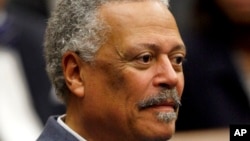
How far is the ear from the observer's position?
4328 millimetres

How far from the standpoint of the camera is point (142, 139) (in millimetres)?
4215

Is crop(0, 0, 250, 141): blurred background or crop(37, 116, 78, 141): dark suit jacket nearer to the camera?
crop(37, 116, 78, 141): dark suit jacket

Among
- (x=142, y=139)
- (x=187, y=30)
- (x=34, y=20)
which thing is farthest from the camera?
(x=34, y=20)

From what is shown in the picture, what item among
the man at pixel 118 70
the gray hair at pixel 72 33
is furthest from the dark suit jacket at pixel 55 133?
the gray hair at pixel 72 33

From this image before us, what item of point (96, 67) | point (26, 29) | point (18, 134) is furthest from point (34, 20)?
point (96, 67)

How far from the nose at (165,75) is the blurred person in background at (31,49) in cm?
162

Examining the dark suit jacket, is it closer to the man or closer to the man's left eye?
the man

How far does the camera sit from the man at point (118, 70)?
13.9ft

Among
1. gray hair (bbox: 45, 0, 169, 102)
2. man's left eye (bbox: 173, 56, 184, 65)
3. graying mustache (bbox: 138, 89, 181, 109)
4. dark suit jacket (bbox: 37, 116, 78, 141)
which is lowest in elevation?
dark suit jacket (bbox: 37, 116, 78, 141)

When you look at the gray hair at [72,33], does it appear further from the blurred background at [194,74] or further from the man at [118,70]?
the blurred background at [194,74]

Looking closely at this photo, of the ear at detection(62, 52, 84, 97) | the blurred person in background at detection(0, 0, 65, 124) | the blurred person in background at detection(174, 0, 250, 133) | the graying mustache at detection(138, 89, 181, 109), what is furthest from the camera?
the blurred person in background at detection(0, 0, 65, 124)

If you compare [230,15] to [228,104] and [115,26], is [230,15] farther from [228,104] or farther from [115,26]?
[115,26]

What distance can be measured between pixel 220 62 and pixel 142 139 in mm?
1503

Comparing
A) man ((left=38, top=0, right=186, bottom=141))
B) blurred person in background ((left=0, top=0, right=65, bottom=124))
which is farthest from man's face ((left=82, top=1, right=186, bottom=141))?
blurred person in background ((left=0, top=0, right=65, bottom=124))
